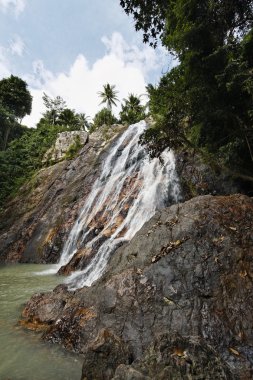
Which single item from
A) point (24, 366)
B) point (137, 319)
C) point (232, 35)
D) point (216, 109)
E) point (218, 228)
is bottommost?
point (24, 366)

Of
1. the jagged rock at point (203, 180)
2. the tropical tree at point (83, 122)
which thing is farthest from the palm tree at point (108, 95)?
the jagged rock at point (203, 180)

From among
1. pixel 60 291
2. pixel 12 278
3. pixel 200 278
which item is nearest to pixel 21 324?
pixel 60 291

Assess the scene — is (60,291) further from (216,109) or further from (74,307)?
(216,109)

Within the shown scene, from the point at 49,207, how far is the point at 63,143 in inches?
459

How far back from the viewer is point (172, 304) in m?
6.61

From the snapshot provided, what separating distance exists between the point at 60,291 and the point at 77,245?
31.8ft

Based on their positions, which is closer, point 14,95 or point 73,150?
point 73,150

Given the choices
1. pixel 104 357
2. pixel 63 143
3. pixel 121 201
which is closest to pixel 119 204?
pixel 121 201

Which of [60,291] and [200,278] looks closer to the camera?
[200,278]

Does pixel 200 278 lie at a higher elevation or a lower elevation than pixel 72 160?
lower

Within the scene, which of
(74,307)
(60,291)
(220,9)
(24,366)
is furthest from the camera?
(220,9)

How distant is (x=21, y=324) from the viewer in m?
8.03

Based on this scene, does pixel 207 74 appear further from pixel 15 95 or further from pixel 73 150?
pixel 15 95

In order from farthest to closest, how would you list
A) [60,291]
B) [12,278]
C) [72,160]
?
[72,160]
[12,278]
[60,291]
